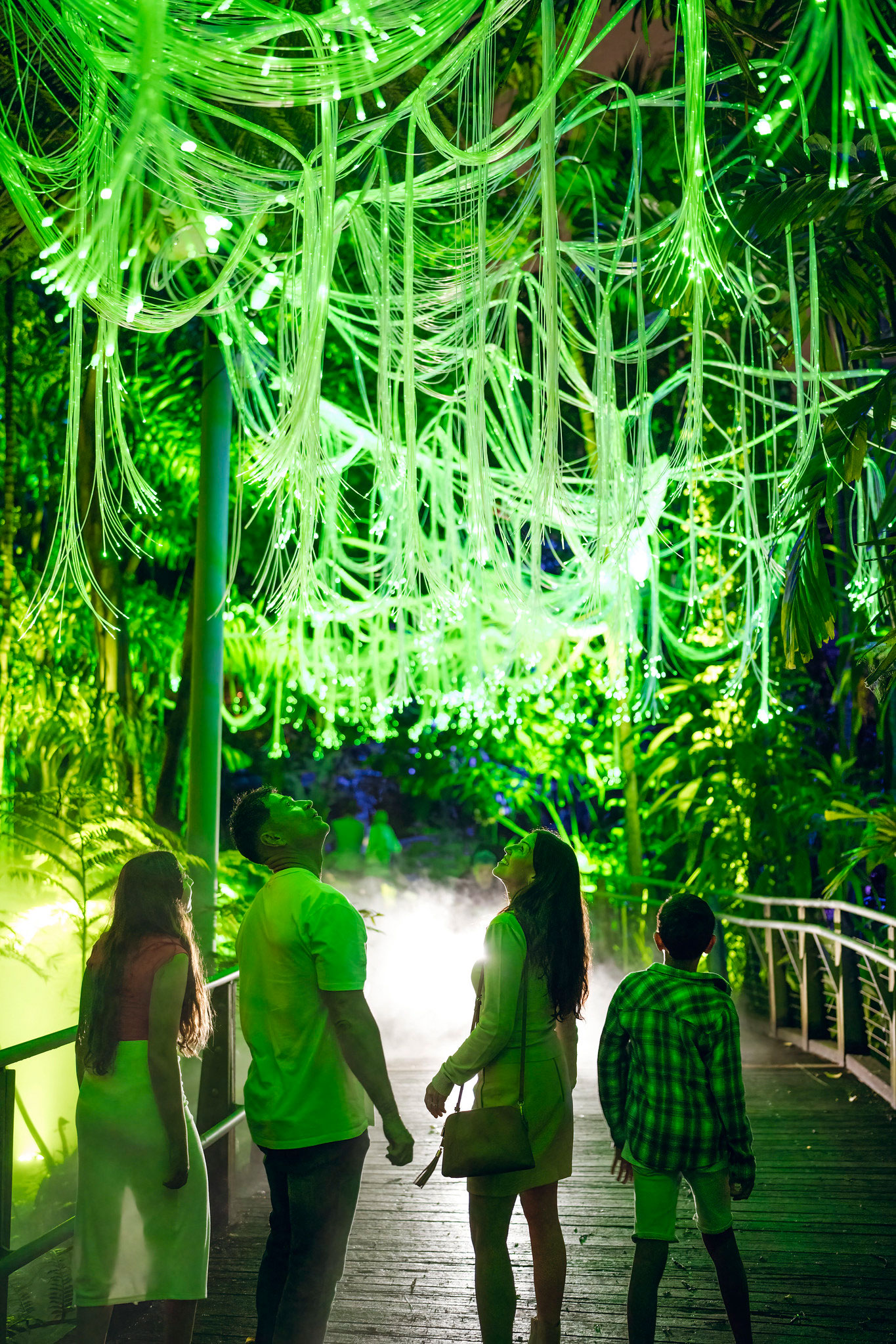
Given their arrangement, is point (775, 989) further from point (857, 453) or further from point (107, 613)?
point (107, 613)

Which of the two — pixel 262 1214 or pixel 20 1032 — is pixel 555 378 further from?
pixel 20 1032

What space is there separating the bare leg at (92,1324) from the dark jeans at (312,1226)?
34 cm

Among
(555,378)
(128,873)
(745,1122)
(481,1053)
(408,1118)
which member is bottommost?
(408,1118)

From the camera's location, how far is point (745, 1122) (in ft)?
7.87

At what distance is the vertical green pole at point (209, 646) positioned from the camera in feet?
14.2

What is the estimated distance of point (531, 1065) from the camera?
2.36 meters

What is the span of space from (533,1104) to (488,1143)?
146 millimetres

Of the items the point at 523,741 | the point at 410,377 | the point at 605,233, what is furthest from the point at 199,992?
the point at 523,741

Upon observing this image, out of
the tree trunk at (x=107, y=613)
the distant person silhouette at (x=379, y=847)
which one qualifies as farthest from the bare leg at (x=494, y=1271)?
the distant person silhouette at (x=379, y=847)

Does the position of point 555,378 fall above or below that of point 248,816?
above

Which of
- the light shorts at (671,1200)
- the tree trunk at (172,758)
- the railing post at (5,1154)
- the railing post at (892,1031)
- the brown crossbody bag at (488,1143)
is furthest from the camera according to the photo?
the tree trunk at (172,758)

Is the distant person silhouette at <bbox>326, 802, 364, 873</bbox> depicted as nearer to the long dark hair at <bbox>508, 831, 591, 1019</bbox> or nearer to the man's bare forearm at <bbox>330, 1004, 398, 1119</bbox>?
the long dark hair at <bbox>508, 831, 591, 1019</bbox>

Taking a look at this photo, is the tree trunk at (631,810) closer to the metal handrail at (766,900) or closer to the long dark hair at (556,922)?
the metal handrail at (766,900)

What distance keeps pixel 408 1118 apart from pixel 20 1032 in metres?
1.85
